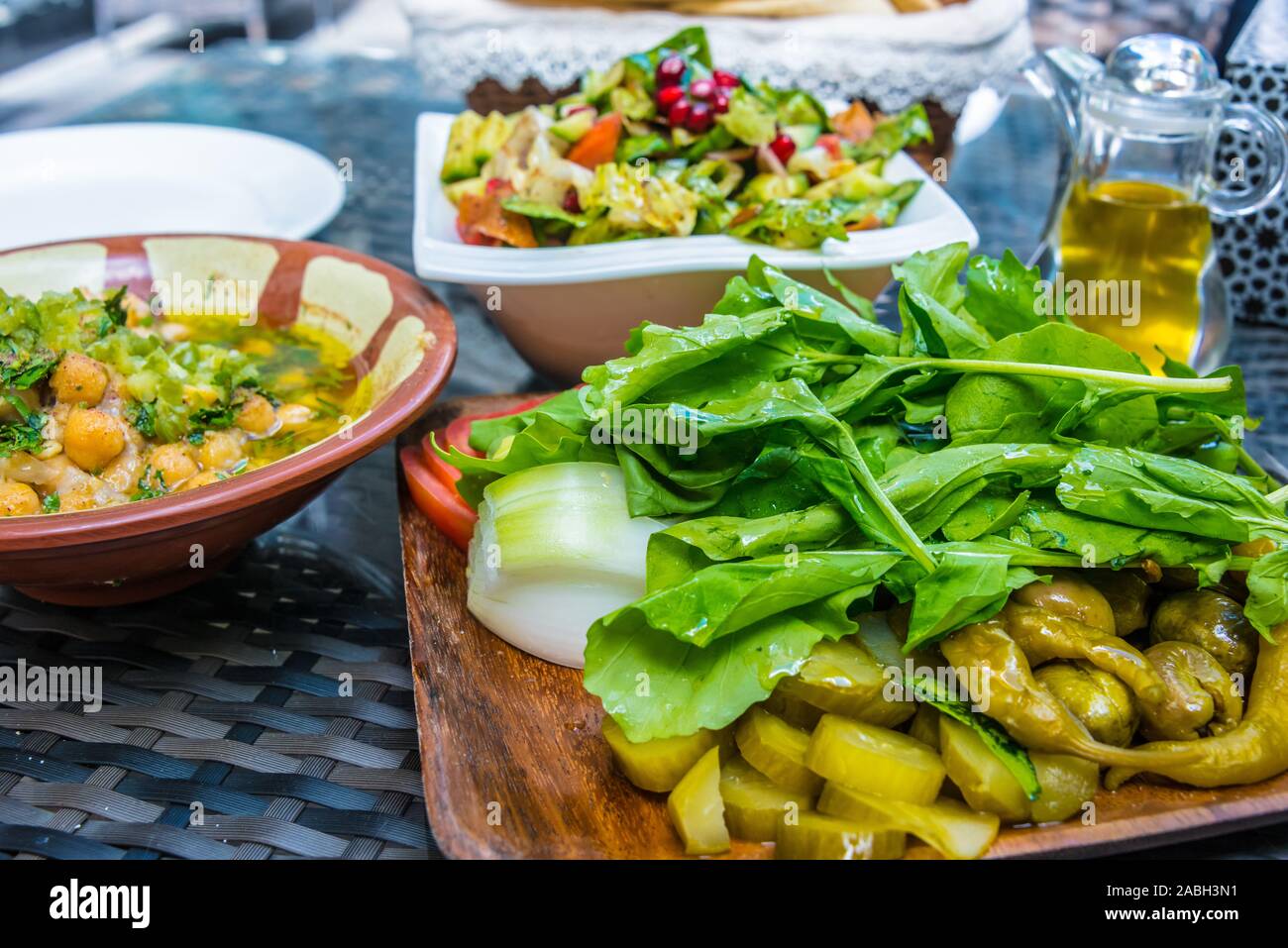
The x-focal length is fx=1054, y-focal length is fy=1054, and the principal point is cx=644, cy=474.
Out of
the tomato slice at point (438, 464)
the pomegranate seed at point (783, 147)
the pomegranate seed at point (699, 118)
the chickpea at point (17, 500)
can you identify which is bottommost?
the tomato slice at point (438, 464)

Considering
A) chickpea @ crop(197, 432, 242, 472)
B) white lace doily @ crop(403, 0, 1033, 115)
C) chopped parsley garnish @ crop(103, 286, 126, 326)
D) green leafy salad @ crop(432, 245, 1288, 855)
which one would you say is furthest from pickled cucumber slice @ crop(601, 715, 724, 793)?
white lace doily @ crop(403, 0, 1033, 115)

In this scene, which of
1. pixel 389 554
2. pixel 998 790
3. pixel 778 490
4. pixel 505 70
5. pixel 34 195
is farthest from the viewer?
pixel 505 70

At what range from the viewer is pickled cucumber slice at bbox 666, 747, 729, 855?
86cm

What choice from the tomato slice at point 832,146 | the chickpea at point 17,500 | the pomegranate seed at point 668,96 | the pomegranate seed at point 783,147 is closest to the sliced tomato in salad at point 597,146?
the pomegranate seed at point 668,96

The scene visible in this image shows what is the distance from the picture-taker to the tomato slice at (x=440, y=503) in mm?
1205

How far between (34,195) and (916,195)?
1.64m

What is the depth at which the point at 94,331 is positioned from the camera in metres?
1.25

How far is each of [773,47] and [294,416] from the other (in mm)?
1524

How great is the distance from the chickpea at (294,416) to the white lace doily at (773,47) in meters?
1.21

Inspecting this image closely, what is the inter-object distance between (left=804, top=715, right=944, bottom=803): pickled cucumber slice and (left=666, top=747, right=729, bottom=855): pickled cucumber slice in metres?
0.08
